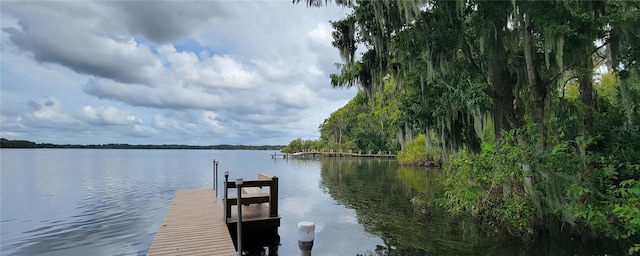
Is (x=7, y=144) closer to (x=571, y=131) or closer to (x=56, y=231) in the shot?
(x=56, y=231)

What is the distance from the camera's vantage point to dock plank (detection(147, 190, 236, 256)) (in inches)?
200

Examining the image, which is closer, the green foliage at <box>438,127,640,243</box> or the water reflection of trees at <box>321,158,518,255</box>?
the green foliage at <box>438,127,640,243</box>

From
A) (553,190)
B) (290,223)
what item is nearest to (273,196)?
(290,223)

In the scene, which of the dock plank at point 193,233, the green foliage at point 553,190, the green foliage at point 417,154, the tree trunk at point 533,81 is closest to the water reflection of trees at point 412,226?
the green foliage at point 553,190

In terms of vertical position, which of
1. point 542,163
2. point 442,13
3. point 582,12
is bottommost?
point 542,163

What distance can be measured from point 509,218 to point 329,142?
47.3 m

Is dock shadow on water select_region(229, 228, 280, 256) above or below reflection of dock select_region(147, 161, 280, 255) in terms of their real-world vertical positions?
below

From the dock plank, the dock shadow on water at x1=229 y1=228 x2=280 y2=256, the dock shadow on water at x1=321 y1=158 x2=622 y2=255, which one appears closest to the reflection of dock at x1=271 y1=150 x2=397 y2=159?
the dock shadow on water at x1=321 y1=158 x2=622 y2=255

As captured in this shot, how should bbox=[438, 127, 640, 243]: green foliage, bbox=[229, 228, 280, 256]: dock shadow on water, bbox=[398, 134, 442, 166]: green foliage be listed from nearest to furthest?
1. bbox=[438, 127, 640, 243]: green foliage
2. bbox=[229, 228, 280, 256]: dock shadow on water
3. bbox=[398, 134, 442, 166]: green foliage

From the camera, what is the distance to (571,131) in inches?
212

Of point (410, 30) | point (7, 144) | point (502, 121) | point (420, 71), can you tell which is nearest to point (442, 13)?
point (410, 30)

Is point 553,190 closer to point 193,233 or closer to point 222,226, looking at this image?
point 222,226

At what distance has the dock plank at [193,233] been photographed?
5.09 m

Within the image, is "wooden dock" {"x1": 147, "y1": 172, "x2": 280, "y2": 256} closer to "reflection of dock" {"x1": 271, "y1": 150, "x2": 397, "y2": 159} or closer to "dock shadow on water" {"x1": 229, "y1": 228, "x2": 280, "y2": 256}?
"dock shadow on water" {"x1": 229, "y1": 228, "x2": 280, "y2": 256}
